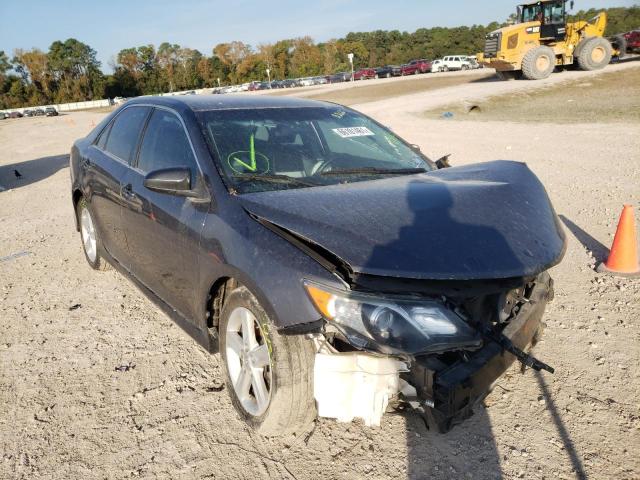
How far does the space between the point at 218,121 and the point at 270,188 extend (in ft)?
2.36

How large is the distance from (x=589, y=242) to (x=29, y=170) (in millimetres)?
13062

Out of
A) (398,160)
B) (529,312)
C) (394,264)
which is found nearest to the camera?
(394,264)

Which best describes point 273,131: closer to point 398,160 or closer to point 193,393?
point 398,160

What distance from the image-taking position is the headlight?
6.65 ft

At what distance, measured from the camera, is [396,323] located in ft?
6.69

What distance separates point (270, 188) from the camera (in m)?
2.82

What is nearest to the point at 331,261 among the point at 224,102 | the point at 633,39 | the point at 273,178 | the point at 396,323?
the point at 396,323

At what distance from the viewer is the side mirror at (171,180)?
276 cm

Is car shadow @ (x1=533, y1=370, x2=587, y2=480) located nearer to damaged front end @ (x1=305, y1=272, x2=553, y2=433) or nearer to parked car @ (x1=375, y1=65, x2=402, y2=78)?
damaged front end @ (x1=305, y1=272, x2=553, y2=433)

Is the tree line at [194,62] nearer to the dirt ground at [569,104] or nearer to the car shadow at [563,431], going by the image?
the dirt ground at [569,104]

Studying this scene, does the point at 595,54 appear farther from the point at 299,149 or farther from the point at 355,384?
the point at 355,384

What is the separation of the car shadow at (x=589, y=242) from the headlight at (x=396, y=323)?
3.33 meters

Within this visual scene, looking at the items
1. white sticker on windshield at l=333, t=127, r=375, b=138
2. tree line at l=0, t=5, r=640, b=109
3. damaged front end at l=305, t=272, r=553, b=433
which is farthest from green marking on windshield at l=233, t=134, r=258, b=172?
tree line at l=0, t=5, r=640, b=109

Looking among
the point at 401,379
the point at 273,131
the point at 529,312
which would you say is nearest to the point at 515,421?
the point at 529,312
